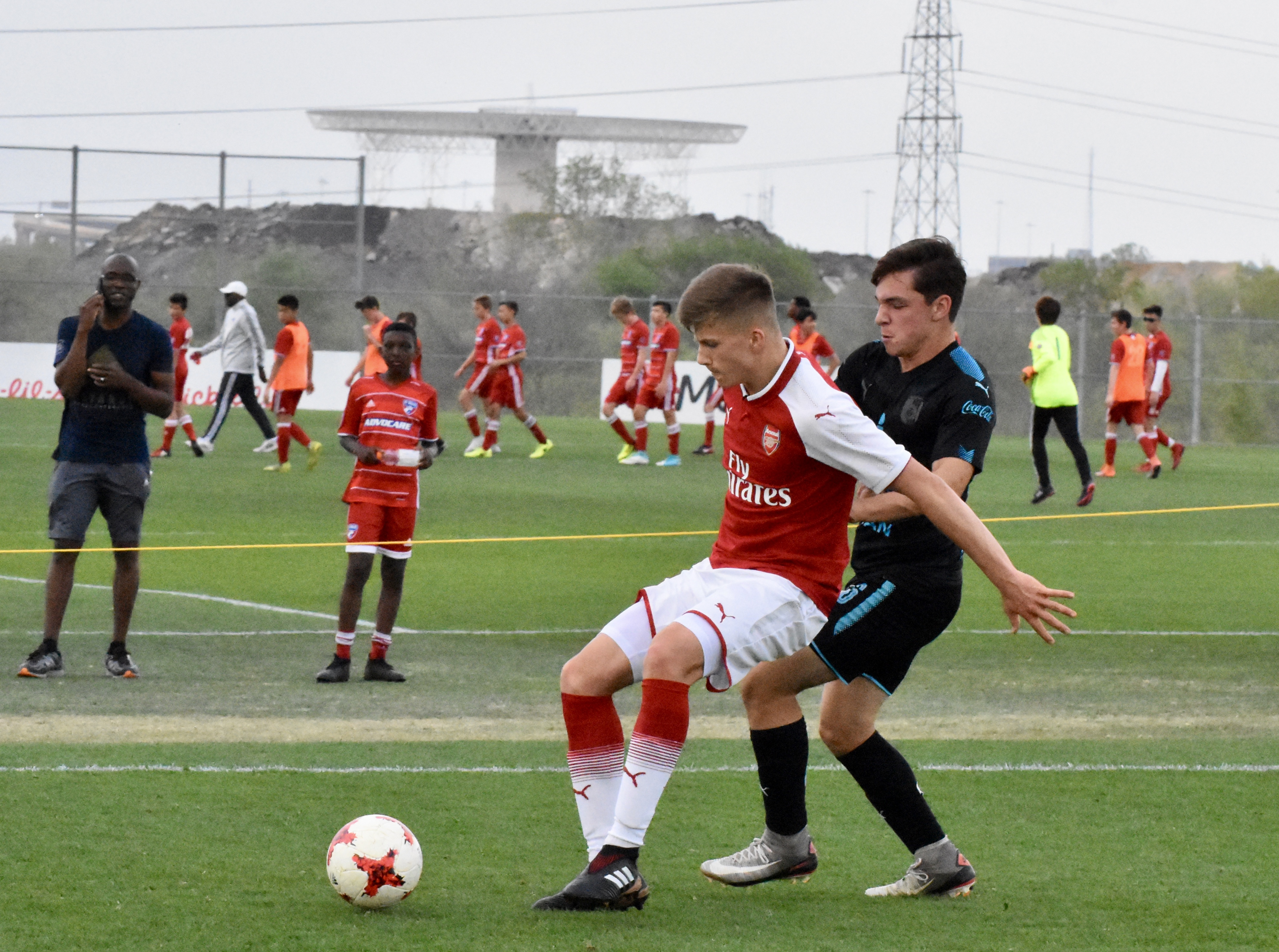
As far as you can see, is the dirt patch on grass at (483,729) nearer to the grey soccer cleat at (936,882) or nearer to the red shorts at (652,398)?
the grey soccer cleat at (936,882)

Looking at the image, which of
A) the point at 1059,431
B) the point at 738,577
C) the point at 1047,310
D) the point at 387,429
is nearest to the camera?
the point at 738,577

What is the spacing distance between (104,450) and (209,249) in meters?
33.5

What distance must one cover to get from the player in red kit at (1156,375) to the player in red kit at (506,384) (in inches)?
338

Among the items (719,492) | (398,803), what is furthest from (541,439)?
(398,803)

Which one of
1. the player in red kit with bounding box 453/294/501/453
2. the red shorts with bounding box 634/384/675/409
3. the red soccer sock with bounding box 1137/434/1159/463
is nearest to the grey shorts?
the red shorts with bounding box 634/384/675/409

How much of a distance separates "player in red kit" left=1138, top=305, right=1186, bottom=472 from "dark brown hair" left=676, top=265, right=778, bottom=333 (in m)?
19.0

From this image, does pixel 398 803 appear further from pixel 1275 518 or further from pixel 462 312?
pixel 462 312

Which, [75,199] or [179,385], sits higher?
[75,199]

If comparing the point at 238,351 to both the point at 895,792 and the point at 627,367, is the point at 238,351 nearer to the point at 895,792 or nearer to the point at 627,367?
the point at 627,367

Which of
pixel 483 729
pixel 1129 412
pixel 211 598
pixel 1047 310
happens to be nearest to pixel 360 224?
pixel 1129 412

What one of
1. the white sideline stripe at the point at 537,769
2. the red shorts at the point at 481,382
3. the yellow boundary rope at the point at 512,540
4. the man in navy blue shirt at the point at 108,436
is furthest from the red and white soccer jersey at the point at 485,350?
the white sideline stripe at the point at 537,769

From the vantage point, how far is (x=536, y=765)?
670 centimetres

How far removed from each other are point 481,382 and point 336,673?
14005 millimetres

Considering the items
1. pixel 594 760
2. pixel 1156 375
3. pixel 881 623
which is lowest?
pixel 594 760
